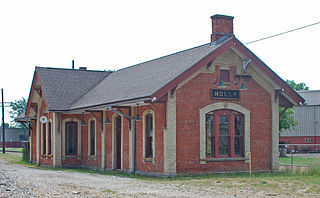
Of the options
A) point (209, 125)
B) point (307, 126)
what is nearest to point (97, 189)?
point (209, 125)

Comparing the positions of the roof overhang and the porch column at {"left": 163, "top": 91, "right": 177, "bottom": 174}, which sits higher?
the roof overhang

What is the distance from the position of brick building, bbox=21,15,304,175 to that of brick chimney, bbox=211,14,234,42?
4cm

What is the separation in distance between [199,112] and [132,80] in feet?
21.0

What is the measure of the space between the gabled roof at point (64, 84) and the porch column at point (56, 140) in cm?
79

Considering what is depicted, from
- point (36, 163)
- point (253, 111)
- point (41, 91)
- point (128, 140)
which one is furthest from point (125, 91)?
point (36, 163)

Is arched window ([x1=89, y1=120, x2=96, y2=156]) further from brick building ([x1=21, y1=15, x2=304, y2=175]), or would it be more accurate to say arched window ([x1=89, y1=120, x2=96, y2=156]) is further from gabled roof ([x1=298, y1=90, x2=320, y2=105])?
gabled roof ([x1=298, y1=90, x2=320, y2=105])

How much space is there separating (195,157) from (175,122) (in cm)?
176

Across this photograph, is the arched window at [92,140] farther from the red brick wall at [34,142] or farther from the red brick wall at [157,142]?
→ the red brick wall at [34,142]

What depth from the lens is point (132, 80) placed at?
26141 mm

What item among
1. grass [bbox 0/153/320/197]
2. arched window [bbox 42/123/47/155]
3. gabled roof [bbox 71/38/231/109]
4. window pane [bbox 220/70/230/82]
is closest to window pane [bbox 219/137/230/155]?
grass [bbox 0/153/320/197]

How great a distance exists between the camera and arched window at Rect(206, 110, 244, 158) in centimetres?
2109

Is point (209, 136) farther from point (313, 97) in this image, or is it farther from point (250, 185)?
point (313, 97)

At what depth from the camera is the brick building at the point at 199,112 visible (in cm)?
2025

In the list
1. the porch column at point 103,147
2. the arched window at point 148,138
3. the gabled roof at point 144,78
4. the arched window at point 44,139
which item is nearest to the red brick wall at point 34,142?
the arched window at point 44,139
